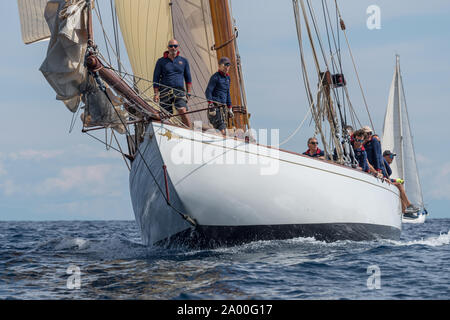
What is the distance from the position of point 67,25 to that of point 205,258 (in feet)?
11.5

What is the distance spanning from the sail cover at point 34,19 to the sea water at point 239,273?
3391mm

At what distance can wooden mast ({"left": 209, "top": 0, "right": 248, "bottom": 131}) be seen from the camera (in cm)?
1246

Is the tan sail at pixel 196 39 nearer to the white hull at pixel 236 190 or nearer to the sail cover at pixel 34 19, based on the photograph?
the white hull at pixel 236 190

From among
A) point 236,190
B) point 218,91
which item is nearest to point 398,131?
point 218,91

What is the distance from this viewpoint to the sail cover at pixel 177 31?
13.9 m

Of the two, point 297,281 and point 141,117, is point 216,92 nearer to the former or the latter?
point 141,117

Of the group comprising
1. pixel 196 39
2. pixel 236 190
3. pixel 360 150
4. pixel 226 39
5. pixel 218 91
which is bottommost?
pixel 236 190

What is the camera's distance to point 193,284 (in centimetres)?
710

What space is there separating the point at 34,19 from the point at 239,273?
5.20 meters

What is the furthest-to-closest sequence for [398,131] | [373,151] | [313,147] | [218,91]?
[398,131]
[373,151]
[313,147]
[218,91]

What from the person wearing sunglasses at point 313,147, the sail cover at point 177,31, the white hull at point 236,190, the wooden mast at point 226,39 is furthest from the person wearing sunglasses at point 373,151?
the sail cover at point 177,31

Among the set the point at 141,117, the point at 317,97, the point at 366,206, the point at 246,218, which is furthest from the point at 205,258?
the point at 317,97

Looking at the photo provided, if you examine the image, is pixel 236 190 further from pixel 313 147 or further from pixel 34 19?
pixel 34 19

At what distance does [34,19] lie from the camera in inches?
402
